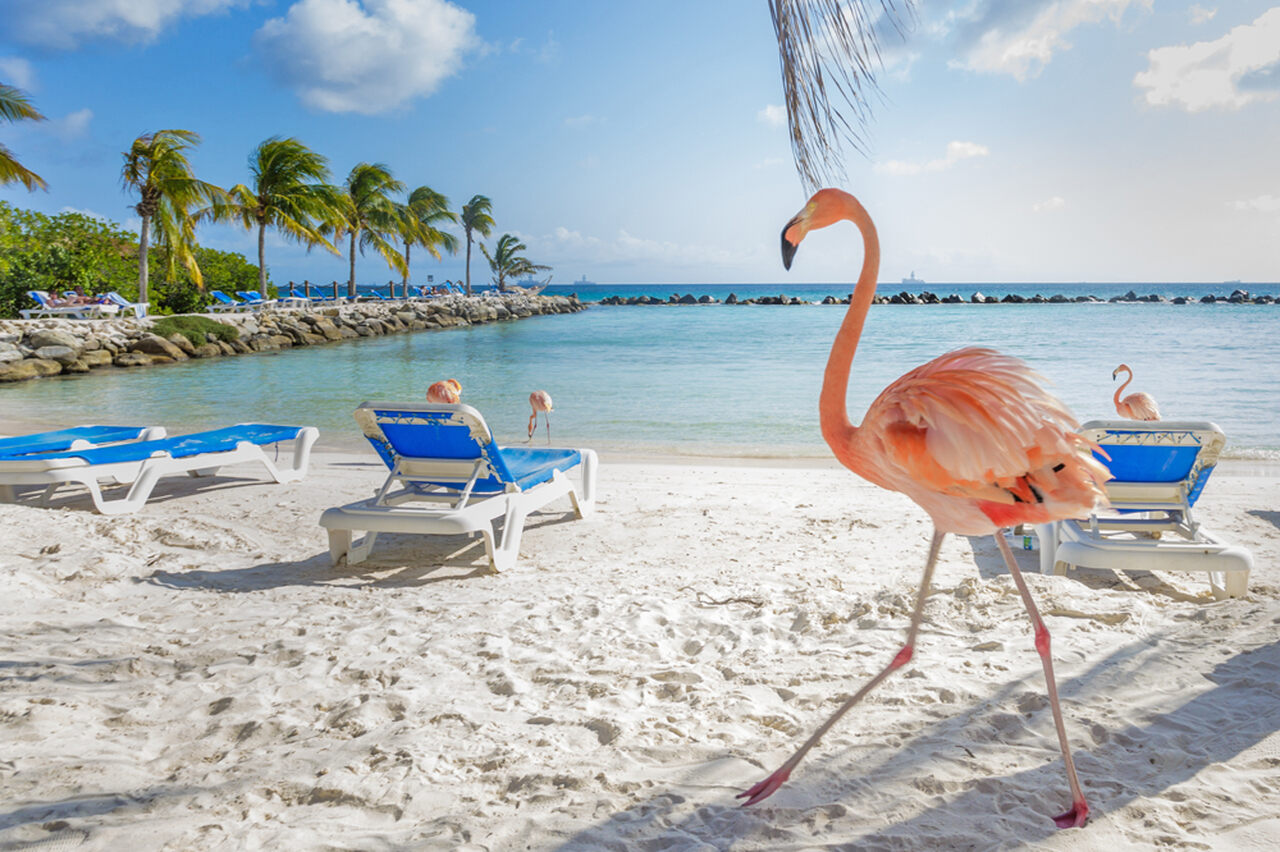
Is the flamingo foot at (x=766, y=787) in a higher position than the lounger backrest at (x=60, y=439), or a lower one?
lower

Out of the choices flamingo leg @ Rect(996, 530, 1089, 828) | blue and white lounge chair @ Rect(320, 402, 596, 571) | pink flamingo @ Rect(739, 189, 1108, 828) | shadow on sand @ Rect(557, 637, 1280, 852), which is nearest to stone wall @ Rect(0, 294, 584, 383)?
blue and white lounge chair @ Rect(320, 402, 596, 571)

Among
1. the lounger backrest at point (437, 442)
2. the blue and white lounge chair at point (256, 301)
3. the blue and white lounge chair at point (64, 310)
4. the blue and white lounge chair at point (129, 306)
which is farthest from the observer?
the blue and white lounge chair at point (256, 301)

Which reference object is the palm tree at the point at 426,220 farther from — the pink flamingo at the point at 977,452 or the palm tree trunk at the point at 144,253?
the pink flamingo at the point at 977,452

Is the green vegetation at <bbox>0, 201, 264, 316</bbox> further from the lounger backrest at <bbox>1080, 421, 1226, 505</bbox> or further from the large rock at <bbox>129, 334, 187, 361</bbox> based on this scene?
the lounger backrest at <bbox>1080, 421, 1226, 505</bbox>

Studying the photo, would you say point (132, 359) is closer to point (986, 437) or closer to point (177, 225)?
point (177, 225)

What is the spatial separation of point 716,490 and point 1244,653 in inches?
169

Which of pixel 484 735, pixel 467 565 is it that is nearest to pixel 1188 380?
pixel 467 565

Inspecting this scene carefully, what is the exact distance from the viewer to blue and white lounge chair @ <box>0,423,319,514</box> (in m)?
5.80

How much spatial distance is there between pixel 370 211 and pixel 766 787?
133 ft

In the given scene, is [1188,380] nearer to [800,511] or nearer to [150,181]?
[800,511]

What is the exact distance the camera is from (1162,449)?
4.18 meters

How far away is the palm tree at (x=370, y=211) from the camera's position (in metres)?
37.7

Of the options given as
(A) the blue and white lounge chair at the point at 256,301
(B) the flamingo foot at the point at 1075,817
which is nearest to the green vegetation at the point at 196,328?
(A) the blue and white lounge chair at the point at 256,301

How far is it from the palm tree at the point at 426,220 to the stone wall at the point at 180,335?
3.58m
